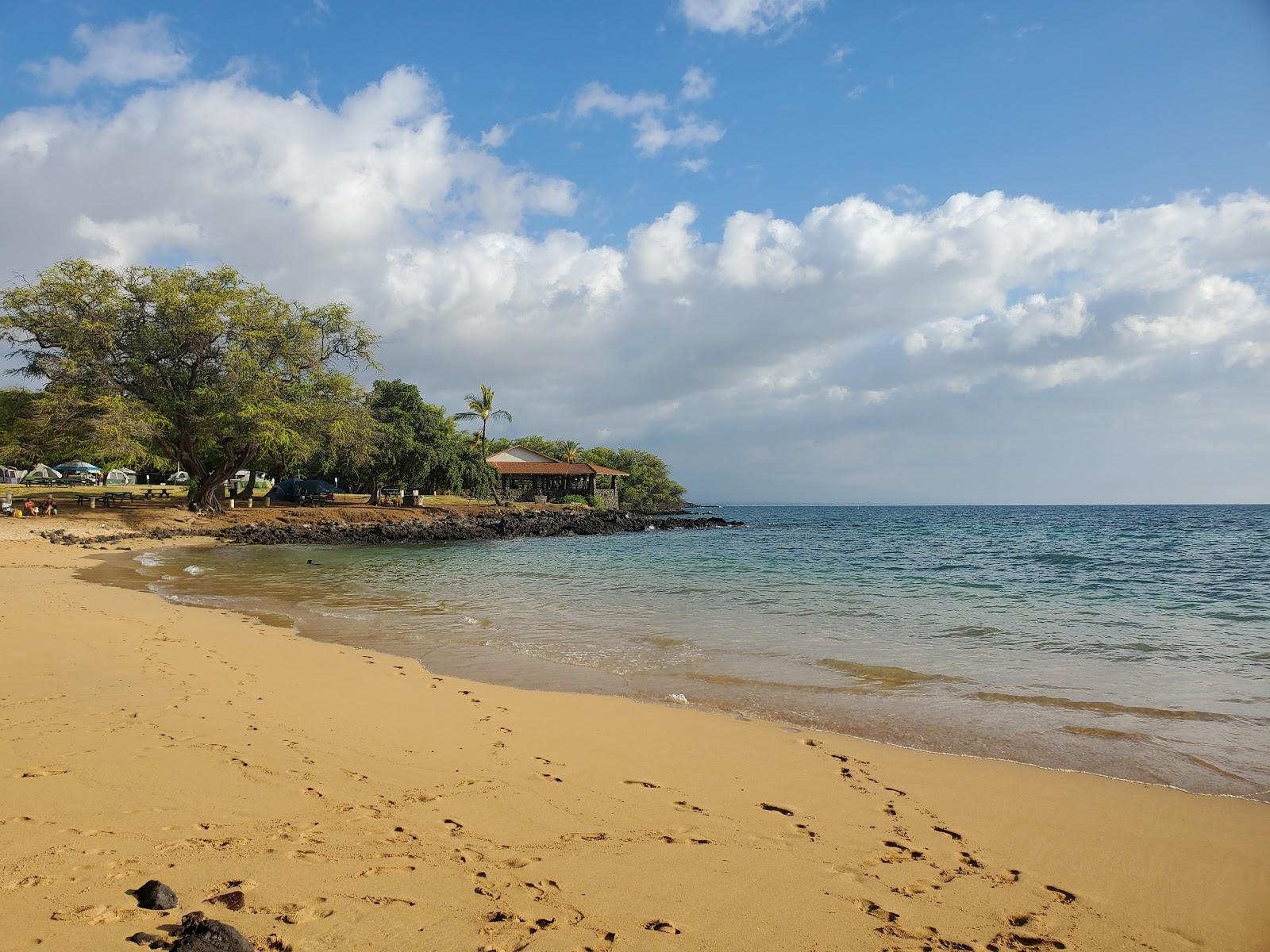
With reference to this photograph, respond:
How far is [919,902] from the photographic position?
340 centimetres

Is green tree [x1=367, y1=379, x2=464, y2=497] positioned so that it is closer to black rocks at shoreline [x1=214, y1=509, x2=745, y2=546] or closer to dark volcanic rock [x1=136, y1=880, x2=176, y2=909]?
black rocks at shoreline [x1=214, y1=509, x2=745, y2=546]

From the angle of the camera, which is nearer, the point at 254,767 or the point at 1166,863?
the point at 1166,863

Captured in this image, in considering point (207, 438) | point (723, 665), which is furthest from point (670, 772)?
point (207, 438)

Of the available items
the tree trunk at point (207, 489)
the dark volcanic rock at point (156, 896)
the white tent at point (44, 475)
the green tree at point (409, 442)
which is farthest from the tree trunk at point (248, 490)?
the dark volcanic rock at point (156, 896)

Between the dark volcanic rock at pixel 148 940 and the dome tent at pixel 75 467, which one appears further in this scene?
the dome tent at pixel 75 467

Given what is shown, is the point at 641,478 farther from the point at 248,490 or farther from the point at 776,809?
the point at 776,809

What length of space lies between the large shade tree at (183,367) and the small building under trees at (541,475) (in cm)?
2747

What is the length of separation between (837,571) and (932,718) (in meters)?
15.7

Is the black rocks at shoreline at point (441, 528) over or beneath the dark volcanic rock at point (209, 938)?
beneath

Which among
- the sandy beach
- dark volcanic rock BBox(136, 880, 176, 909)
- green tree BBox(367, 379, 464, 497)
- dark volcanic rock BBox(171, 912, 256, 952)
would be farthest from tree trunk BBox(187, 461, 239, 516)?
dark volcanic rock BBox(171, 912, 256, 952)

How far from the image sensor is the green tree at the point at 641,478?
9781 cm

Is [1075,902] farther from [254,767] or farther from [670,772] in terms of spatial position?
[254,767]

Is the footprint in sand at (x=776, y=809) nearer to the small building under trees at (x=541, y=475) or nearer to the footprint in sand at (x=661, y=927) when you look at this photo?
the footprint in sand at (x=661, y=927)

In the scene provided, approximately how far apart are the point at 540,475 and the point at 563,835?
62007 millimetres
